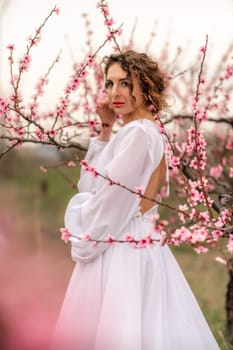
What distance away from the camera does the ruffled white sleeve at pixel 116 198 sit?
8.81 ft

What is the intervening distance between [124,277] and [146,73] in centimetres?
100

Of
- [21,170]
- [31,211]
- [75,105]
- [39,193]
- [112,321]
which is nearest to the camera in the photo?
[112,321]

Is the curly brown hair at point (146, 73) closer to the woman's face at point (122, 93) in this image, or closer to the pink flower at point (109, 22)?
the woman's face at point (122, 93)

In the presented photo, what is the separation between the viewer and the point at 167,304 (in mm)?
2750

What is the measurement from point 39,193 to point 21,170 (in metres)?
0.99

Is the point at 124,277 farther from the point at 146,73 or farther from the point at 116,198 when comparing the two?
the point at 146,73

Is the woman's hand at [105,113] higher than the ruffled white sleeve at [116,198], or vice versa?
the woman's hand at [105,113]

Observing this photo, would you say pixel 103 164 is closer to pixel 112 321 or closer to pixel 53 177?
pixel 112 321

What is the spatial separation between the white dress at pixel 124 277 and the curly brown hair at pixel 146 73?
0.17 m

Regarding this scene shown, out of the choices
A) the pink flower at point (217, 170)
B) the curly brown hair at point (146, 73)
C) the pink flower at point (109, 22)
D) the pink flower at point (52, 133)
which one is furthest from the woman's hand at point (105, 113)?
the pink flower at point (217, 170)

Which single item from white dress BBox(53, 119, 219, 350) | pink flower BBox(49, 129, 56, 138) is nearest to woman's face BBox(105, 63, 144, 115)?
white dress BBox(53, 119, 219, 350)

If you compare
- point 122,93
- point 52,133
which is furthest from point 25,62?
point 122,93

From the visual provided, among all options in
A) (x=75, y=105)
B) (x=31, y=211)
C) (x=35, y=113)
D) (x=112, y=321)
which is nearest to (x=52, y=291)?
(x=112, y=321)

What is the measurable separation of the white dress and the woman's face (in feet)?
0.35
